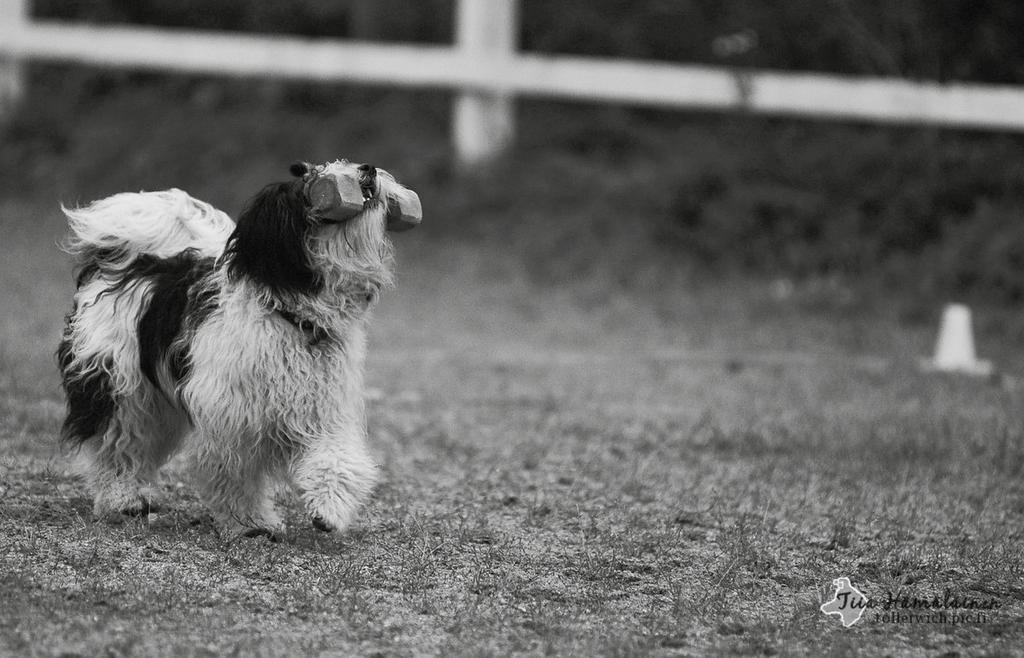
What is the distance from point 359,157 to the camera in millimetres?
16891

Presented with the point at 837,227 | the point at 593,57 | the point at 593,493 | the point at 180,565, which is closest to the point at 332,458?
the point at 180,565

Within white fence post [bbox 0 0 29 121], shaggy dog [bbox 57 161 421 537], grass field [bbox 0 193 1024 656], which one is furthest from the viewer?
white fence post [bbox 0 0 29 121]

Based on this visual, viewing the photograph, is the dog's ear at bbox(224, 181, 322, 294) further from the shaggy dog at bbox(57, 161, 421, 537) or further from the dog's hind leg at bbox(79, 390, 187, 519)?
the dog's hind leg at bbox(79, 390, 187, 519)

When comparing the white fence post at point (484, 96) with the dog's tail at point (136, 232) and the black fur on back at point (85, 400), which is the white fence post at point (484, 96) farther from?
the black fur on back at point (85, 400)

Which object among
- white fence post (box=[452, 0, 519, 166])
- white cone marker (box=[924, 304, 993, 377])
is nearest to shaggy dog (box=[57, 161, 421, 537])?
white cone marker (box=[924, 304, 993, 377])

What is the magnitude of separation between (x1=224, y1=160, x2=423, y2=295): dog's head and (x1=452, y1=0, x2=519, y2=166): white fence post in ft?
A: 35.0

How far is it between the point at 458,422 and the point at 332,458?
351 centimetres

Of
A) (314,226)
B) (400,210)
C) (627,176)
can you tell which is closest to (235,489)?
(314,226)

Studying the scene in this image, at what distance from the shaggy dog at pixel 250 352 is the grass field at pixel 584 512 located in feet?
0.86

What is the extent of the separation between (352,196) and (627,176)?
10990 mm

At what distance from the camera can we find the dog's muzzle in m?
5.34

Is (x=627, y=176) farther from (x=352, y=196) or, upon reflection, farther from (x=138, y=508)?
(x=352, y=196)

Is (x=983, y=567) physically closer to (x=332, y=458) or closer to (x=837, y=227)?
(x=332, y=458)

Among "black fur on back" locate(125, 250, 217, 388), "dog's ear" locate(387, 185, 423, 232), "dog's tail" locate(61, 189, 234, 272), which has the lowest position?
"black fur on back" locate(125, 250, 217, 388)
